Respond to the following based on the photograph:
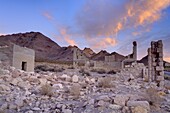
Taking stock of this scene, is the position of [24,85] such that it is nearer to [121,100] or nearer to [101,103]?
[101,103]

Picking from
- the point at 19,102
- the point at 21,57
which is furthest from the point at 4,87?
the point at 21,57

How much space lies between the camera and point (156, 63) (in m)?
15.3

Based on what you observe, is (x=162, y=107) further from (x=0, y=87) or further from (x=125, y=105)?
(x=0, y=87)

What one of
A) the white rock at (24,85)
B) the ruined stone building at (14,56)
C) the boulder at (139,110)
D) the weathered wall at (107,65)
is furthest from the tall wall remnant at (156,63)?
the weathered wall at (107,65)

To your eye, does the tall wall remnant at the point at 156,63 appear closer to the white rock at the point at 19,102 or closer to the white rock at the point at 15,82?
the white rock at the point at 15,82

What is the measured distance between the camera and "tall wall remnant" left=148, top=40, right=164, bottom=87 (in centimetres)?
1487

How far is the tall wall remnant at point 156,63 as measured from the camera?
14.9 meters

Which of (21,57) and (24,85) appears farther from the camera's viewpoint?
(21,57)

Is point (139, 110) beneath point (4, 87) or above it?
beneath

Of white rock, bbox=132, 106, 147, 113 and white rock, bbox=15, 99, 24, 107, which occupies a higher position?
white rock, bbox=132, 106, 147, 113

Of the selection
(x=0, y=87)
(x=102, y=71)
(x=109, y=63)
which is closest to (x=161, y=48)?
(x=0, y=87)

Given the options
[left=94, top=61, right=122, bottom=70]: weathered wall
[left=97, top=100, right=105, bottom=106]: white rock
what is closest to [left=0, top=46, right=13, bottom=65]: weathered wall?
[left=97, top=100, right=105, bottom=106]: white rock

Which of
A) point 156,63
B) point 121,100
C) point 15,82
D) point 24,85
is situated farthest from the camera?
point 156,63

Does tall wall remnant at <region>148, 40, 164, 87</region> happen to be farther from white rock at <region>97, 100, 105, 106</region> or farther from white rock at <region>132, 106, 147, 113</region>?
white rock at <region>132, 106, 147, 113</region>
